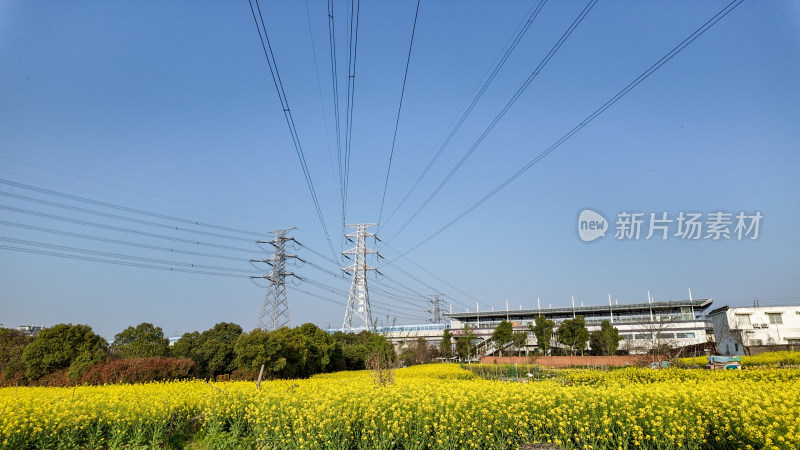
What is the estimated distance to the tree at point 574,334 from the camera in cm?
4588

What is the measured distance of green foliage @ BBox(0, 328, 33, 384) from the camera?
21.6 meters

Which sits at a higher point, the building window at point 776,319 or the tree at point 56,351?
the building window at point 776,319

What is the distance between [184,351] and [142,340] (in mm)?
3149

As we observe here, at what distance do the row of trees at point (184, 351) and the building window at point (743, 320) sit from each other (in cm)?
4699

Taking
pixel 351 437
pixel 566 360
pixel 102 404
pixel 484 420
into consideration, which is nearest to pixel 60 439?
pixel 102 404


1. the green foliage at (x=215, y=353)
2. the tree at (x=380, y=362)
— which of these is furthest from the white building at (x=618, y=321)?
the tree at (x=380, y=362)

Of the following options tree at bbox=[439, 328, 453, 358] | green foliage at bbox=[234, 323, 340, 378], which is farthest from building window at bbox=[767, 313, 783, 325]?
green foliage at bbox=[234, 323, 340, 378]

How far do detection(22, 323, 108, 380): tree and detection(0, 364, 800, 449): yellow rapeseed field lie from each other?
595 inches

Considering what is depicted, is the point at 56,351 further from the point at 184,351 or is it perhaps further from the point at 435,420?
the point at 435,420

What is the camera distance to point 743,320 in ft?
160

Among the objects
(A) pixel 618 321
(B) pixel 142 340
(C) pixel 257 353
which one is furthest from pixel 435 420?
(A) pixel 618 321

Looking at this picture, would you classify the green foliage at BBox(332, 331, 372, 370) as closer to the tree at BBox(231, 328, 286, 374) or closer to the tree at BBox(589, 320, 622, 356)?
the tree at BBox(231, 328, 286, 374)

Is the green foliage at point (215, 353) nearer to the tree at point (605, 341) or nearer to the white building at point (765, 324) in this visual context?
the tree at point (605, 341)

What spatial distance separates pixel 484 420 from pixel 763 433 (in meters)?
3.73
